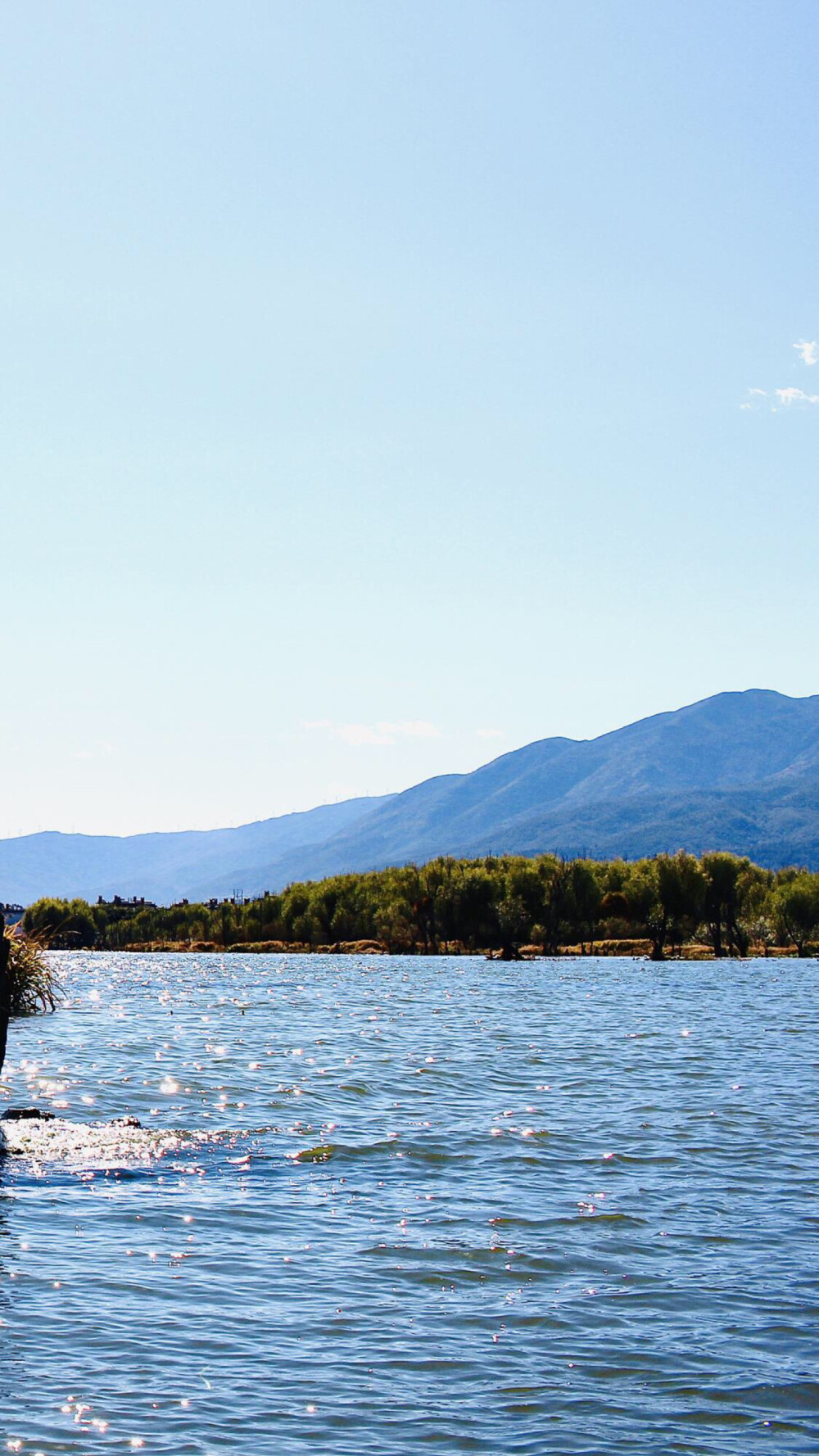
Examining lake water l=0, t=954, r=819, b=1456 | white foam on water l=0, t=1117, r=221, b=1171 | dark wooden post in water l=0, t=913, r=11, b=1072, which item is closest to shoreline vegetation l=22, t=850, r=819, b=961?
lake water l=0, t=954, r=819, b=1456

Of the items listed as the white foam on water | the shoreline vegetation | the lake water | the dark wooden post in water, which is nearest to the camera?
the lake water

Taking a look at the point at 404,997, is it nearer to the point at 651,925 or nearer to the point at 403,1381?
the point at 403,1381

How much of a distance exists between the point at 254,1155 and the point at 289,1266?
8.61 meters

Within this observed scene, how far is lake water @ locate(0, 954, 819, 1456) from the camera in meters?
13.5

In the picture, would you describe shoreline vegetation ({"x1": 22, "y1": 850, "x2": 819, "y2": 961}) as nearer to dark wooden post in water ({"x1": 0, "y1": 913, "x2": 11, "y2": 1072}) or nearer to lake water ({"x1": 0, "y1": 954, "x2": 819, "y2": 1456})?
lake water ({"x1": 0, "y1": 954, "x2": 819, "y2": 1456})

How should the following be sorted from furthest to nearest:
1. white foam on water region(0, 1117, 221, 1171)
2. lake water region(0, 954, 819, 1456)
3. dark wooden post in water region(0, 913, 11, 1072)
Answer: dark wooden post in water region(0, 913, 11, 1072), white foam on water region(0, 1117, 221, 1171), lake water region(0, 954, 819, 1456)

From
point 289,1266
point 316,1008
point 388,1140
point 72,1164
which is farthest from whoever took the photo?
point 316,1008

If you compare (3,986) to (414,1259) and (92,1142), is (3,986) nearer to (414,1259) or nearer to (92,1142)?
(92,1142)

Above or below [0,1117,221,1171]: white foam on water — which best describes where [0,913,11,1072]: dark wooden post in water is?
above

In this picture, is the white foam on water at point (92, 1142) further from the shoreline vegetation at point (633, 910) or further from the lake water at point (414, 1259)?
the shoreline vegetation at point (633, 910)

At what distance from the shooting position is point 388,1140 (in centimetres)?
2873

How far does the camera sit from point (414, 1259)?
19.1 meters

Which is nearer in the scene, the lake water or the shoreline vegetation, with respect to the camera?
the lake water

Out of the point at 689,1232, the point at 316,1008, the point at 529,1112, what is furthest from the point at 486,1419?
the point at 316,1008
